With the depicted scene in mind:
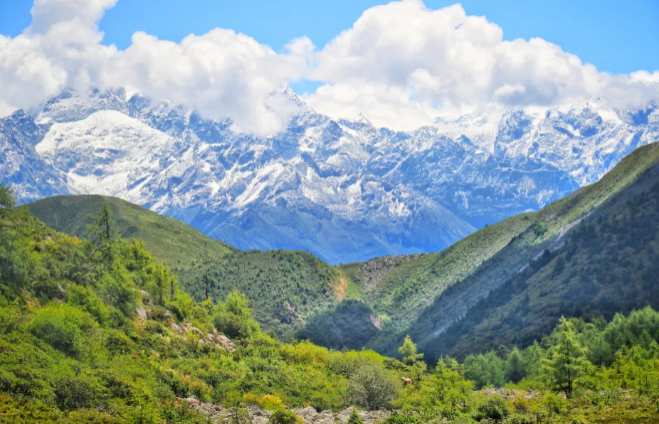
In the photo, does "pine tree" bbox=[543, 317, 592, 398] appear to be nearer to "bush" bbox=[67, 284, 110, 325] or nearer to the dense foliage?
"bush" bbox=[67, 284, 110, 325]

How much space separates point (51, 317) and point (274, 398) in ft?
83.7

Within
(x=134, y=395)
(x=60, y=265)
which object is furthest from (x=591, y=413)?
(x=60, y=265)

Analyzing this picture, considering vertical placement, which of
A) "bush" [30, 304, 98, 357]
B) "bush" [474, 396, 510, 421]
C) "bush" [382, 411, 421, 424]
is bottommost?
"bush" [382, 411, 421, 424]

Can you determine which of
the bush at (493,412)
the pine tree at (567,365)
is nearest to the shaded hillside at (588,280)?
the pine tree at (567,365)

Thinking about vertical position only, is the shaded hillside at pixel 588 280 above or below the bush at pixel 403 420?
above

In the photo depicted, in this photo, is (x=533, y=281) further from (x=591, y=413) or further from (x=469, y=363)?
(x=591, y=413)

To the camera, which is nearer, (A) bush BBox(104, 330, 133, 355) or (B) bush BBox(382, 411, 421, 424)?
(B) bush BBox(382, 411, 421, 424)

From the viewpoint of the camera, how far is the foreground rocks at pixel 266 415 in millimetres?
60416

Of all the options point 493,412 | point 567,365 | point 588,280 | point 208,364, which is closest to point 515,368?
point 588,280

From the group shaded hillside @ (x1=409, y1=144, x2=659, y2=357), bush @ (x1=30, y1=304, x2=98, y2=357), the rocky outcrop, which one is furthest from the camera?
shaded hillside @ (x1=409, y1=144, x2=659, y2=357)

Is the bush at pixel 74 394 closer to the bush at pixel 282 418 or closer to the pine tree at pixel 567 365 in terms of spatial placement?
the bush at pixel 282 418

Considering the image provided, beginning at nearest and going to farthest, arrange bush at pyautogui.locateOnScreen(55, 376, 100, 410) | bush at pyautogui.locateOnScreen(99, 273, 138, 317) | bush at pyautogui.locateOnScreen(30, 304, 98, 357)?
bush at pyautogui.locateOnScreen(55, 376, 100, 410) → bush at pyautogui.locateOnScreen(30, 304, 98, 357) → bush at pyautogui.locateOnScreen(99, 273, 138, 317)

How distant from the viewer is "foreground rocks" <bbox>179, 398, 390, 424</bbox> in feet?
198

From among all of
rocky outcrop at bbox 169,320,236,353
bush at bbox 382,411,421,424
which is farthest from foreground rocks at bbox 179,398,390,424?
rocky outcrop at bbox 169,320,236,353
